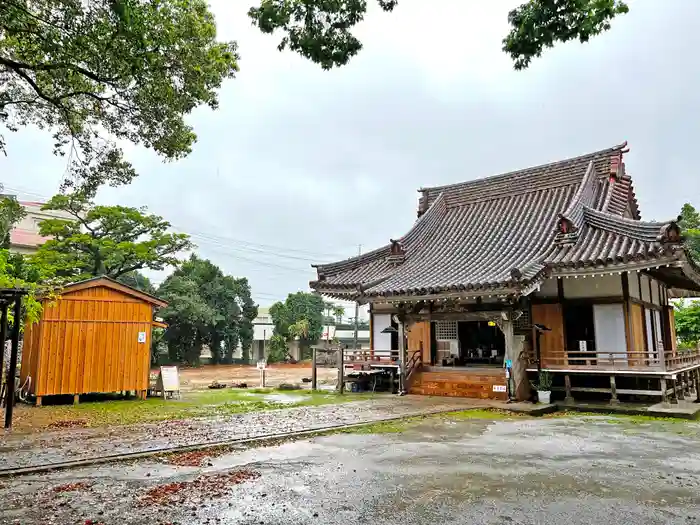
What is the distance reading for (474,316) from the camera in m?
14.3

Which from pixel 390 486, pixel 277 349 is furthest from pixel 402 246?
pixel 277 349

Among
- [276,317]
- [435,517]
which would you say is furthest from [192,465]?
[276,317]

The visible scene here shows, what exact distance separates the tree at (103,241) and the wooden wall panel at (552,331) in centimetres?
2346

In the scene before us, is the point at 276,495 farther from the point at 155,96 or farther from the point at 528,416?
the point at 528,416

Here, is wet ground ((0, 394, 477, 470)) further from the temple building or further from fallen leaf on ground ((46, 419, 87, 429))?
the temple building

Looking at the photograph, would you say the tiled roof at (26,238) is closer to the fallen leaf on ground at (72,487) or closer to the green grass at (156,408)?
the green grass at (156,408)

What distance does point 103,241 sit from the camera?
2948cm

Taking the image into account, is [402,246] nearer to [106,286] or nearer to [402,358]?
[402,358]

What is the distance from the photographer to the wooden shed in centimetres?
1337

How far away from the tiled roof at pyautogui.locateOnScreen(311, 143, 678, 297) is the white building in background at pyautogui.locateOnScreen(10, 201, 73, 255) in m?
29.6

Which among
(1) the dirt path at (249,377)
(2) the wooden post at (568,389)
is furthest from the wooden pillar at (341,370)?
(2) the wooden post at (568,389)

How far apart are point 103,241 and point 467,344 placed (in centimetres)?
2211

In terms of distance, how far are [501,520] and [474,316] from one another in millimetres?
9955

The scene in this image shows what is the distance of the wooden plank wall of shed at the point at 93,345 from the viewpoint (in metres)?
13.4
